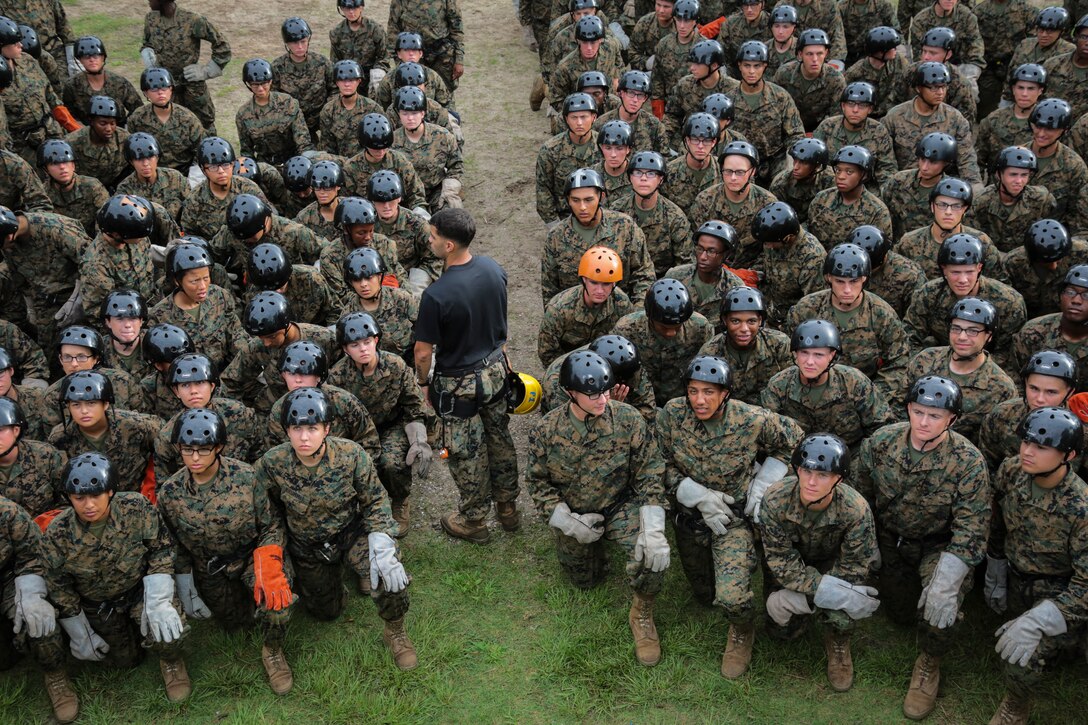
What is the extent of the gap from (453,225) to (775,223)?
127 inches


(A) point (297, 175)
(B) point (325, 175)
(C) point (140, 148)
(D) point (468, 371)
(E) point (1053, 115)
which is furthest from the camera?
(A) point (297, 175)

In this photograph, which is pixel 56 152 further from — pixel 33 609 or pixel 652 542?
pixel 652 542

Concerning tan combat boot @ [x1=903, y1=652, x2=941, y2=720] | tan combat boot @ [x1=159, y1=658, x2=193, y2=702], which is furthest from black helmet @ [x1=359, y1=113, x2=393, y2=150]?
tan combat boot @ [x1=903, y1=652, x2=941, y2=720]

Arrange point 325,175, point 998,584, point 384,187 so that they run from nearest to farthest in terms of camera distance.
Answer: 1. point 998,584
2. point 384,187
3. point 325,175

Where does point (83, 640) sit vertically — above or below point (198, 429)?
below

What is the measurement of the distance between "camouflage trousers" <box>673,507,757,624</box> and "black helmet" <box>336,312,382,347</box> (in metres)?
2.87

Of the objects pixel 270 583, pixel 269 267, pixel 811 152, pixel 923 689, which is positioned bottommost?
pixel 270 583

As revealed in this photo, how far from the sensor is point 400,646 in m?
7.56

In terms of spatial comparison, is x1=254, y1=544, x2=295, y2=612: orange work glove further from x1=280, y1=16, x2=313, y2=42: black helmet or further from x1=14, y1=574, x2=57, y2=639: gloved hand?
x1=280, y1=16, x2=313, y2=42: black helmet

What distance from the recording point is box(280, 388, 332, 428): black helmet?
23.6 ft

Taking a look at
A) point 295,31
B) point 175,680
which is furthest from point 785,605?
point 295,31

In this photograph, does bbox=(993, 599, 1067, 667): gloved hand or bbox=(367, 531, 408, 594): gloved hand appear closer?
bbox=(993, 599, 1067, 667): gloved hand

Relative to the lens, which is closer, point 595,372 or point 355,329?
point 595,372

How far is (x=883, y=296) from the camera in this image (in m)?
9.36
